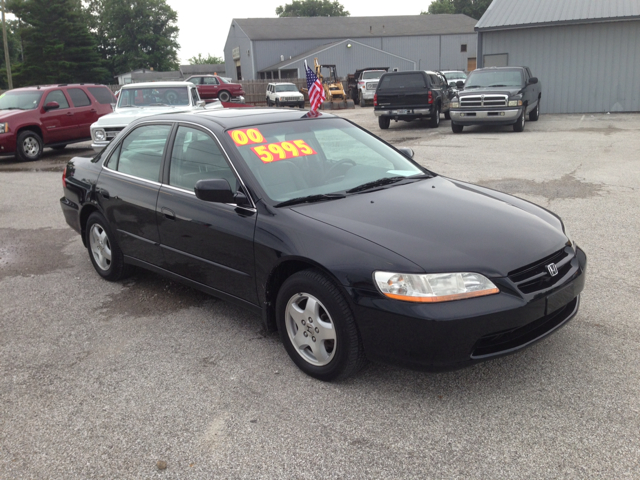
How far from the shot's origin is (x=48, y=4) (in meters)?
56.1

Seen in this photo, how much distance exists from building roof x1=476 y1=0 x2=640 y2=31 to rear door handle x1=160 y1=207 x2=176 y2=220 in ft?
67.8

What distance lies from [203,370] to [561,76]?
21.6 m

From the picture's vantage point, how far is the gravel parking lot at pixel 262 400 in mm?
2748

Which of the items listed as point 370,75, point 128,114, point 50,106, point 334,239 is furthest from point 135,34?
point 334,239

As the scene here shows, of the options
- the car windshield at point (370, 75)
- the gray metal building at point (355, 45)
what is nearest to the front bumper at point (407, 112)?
the car windshield at point (370, 75)

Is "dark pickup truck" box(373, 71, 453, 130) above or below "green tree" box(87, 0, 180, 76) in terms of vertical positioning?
below

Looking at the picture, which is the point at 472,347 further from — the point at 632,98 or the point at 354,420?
the point at 632,98

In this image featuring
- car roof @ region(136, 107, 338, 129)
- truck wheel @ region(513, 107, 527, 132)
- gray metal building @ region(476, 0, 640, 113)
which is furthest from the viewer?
gray metal building @ region(476, 0, 640, 113)

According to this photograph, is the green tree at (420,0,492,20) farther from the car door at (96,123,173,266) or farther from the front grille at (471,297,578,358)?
the front grille at (471,297,578,358)

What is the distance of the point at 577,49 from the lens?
21281 mm

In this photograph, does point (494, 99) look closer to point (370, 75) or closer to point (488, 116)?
point (488, 116)

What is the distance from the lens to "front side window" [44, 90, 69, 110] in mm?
14922

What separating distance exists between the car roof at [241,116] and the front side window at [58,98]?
461 inches

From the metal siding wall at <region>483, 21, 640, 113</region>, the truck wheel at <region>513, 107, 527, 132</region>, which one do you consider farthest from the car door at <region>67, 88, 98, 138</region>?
the metal siding wall at <region>483, 21, 640, 113</region>
